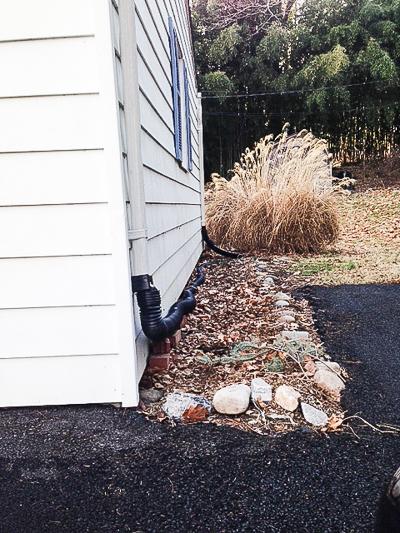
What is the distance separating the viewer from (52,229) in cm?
149

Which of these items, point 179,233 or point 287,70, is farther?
point 287,70

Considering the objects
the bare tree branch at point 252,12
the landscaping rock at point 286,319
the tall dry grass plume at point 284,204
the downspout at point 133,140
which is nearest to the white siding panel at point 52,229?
the downspout at point 133,140

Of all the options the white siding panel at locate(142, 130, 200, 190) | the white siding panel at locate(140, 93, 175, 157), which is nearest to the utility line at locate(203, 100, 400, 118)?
the white siding panel at locate(142, 130, 200, 190)

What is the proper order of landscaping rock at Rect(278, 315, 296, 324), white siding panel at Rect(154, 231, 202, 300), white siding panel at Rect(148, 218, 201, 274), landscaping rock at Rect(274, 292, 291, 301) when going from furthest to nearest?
landscaping rock at Rect(274, 292, 291, 301) < landscaping rock at Rect(278, 315, 296, 324) < white siding panel at Rect(154, 231, 202, 300) < white siding panel at Rect(148, 218, 201, 274)

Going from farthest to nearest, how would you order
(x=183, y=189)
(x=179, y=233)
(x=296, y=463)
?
(x=183, y=189)
(x=179, y=233)
(x=296, y=463)

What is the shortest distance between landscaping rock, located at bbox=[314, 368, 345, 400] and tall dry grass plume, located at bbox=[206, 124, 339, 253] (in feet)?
11.8

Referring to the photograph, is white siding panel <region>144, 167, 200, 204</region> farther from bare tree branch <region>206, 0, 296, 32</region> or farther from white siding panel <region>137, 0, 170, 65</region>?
bare tree branch <region>206, 0, 296, 32</region>

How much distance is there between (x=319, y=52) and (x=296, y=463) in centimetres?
1188

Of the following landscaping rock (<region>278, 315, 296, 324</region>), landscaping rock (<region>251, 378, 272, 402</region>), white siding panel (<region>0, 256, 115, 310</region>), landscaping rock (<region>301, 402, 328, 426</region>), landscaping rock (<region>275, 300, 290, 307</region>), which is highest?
white siding panel (<region>0, 256, 115, 310</region>)

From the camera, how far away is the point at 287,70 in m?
11.3

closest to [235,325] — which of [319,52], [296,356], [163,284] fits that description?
[163,284]

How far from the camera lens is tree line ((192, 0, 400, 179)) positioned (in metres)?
10.6

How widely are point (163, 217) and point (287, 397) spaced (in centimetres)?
131

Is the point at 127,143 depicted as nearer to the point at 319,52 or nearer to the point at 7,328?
the point at 7,328
